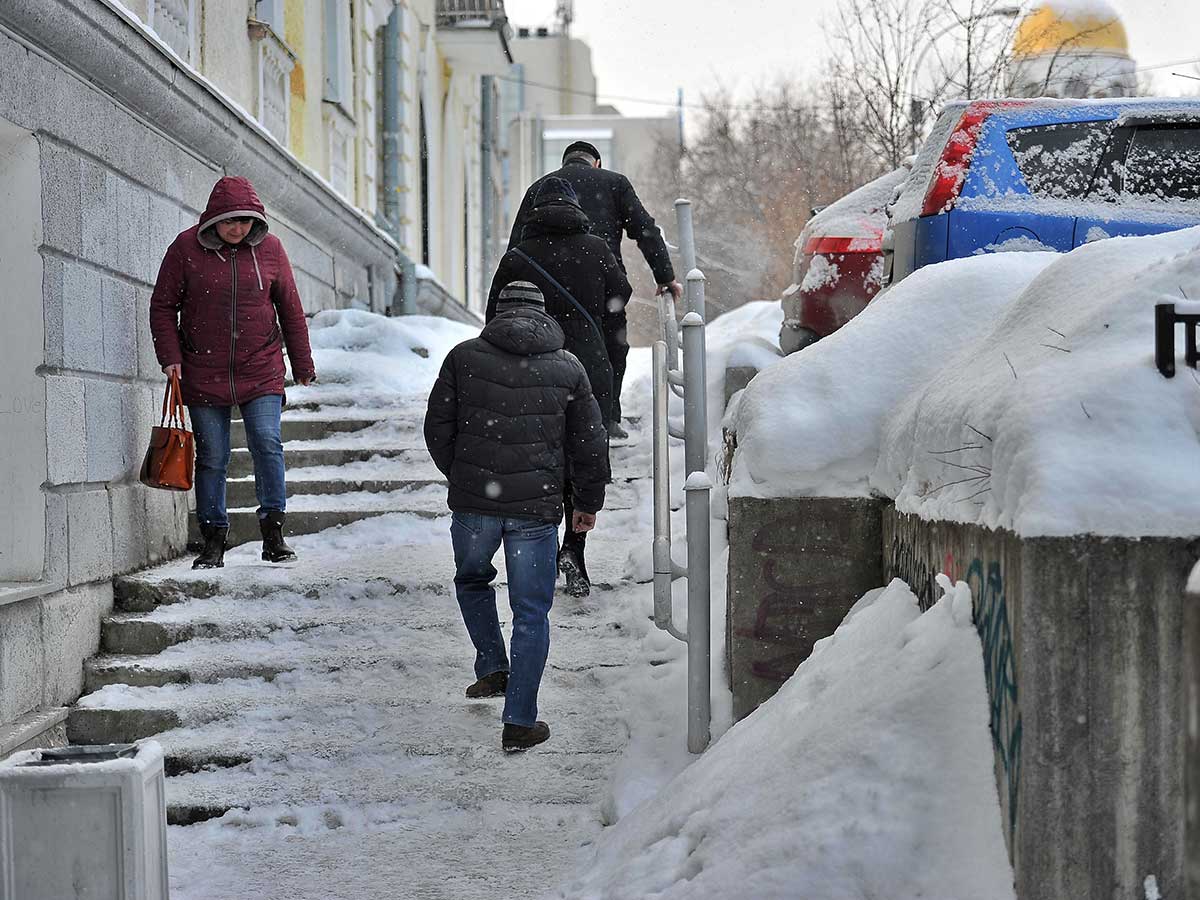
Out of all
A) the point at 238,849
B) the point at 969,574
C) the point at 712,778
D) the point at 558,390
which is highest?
the point at 558,390

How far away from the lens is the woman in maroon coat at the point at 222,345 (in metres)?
5.86

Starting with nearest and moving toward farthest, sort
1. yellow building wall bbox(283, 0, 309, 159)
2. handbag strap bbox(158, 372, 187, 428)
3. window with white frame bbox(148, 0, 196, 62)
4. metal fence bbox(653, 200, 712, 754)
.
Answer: metal fence bbox(653, 200, 712, 754)
handbag strap bbox(158, 372, 187, 428)
window with white frame bbox(148, 0, 196, 62)
yellow building wall bbox(283, 0, 309, 159)

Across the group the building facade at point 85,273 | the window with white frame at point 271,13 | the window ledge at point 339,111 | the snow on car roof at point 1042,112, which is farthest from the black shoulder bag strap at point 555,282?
the window ledge at point 339,111

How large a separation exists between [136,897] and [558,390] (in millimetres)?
2156

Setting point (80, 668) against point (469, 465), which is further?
point (80, 668)

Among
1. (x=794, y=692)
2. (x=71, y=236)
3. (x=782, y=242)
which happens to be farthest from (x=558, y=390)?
Result: (x=782, y=242)

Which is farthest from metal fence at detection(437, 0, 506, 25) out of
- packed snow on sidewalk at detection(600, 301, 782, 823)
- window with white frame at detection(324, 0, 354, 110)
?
packed snow on sidewalk at detection(600, 301, 782, 823)

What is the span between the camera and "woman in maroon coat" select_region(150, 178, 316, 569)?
586 centimetres

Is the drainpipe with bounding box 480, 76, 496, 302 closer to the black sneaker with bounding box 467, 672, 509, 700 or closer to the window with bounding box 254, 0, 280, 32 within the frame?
the window with bounding box 254, 0, 280, 32

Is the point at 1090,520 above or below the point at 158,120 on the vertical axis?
below

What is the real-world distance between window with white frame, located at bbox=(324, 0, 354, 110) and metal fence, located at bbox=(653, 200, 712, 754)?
273 inches

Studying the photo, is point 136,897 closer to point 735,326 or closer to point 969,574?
point 969,574

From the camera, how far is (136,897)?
2947 mm

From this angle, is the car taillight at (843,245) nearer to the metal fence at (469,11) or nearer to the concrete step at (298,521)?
the concrete step at (298,521)
